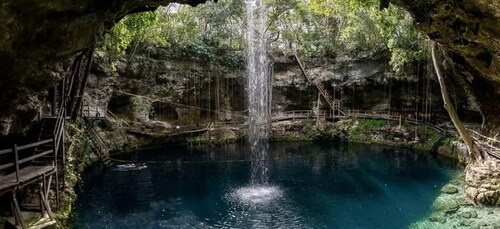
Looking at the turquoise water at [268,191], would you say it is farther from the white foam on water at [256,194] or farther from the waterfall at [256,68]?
the waterfall at [256,68]

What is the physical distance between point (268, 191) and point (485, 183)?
27.4 ft

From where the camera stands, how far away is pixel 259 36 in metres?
31.5

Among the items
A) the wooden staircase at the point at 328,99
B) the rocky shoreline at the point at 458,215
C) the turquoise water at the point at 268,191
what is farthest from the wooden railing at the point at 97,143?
the wooden staircase at the point at 328,99

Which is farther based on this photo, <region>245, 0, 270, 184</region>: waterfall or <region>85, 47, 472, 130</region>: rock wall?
<region>245, 0, 270, 184</region>: waterfall

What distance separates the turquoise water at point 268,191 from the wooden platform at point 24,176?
2537 mm

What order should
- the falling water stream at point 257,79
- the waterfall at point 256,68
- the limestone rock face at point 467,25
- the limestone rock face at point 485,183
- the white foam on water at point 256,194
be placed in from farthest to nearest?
the waterfall at point 256,68 → the falling water stream at point 257,79 → the white foam on water at point 256,194 → the limestone rock face at point 485,183 → the limestone rock face at point 467,25

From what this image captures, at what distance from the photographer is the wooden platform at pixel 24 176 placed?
29.9 feet

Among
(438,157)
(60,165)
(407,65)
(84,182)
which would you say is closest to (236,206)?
(60,165)

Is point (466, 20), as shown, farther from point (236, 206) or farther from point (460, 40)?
point (236, 206)

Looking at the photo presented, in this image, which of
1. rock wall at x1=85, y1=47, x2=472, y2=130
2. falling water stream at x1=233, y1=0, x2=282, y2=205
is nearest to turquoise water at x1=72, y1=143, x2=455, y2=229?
falling water stream at x1=233, y1=0, x2=282, y2=205

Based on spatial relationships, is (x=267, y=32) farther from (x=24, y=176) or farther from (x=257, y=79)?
(x=24, y=176)

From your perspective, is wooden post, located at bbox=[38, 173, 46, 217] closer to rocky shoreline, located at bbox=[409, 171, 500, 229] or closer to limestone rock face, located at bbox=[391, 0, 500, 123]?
limestone rock face, located at bbox=[391, 0, 500, 123]

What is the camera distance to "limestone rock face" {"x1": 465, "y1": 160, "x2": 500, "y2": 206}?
43.5ft

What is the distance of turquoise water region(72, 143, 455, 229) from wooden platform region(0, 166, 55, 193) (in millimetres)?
2537
